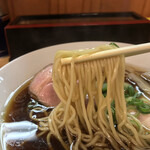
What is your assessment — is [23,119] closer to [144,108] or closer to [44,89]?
[44,89]

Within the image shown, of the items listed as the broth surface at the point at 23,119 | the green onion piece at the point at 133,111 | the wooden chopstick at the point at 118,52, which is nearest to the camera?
the wooden chopstick at the point at 118,52

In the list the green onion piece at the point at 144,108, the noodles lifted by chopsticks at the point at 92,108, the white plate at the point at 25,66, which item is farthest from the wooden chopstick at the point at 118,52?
the white plate at the point at 25,66

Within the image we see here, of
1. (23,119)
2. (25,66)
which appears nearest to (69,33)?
(25,66)

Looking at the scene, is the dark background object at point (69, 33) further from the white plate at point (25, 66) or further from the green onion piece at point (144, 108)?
the green onion piece at point (144, 108)

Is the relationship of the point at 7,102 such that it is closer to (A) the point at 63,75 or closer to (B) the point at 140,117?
(A) the point at 63,75

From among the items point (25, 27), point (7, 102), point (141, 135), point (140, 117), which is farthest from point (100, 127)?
point (25, 27)

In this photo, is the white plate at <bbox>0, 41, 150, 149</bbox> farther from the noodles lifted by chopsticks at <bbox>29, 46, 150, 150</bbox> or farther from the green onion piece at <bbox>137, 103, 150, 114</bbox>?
the green onion piece at <bbox>137, 103, 150, 114</bbox>

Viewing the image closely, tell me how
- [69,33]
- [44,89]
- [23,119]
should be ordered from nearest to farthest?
[23,119] → [44,89] → [69,33]
